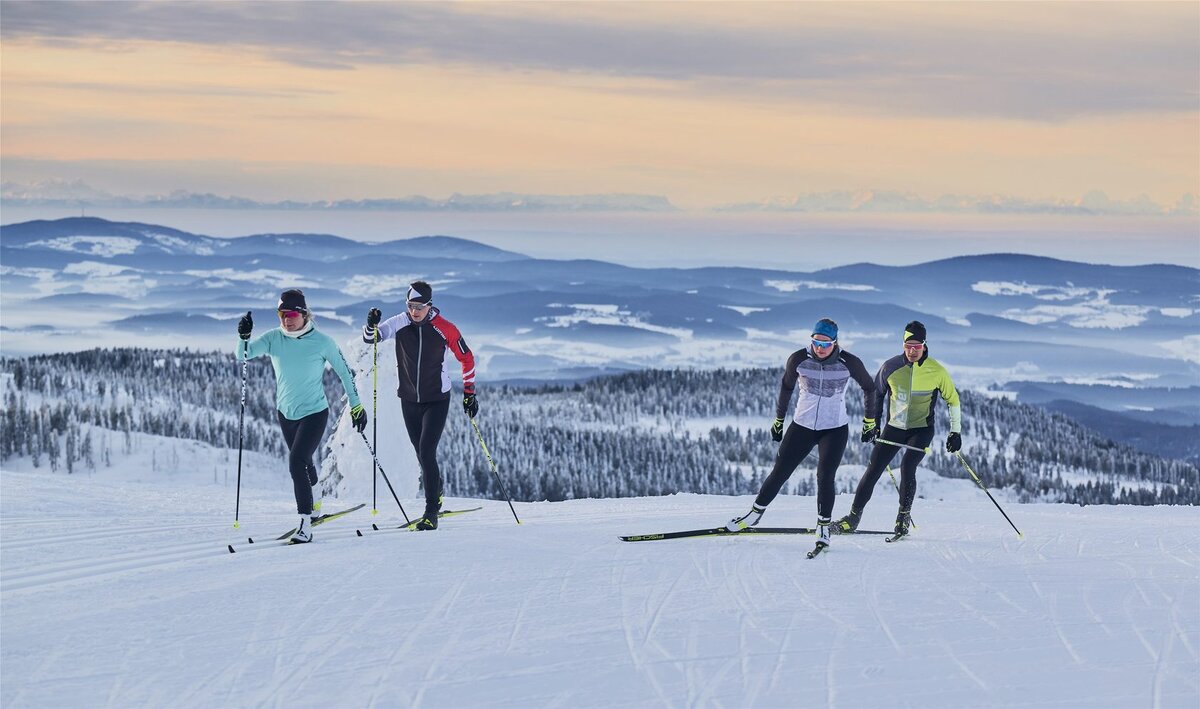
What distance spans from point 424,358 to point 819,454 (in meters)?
4.30

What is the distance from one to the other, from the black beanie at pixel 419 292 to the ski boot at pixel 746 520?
4.10 m

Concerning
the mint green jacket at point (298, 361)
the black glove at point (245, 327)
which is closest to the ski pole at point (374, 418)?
the mint green jacket at point (298, 361)

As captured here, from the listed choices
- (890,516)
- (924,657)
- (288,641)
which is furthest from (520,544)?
(890,516)

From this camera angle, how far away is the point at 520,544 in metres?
11.6

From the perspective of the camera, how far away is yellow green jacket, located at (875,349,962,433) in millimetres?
11648

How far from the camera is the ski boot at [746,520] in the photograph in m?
11.9

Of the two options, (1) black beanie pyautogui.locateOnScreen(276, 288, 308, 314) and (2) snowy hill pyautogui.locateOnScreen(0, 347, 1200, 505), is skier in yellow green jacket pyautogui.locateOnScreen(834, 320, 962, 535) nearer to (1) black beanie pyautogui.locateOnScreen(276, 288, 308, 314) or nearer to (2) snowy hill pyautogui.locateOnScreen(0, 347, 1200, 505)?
(1) black beanie pyautogui.locateOnScreen(276, 288, 308, 314)

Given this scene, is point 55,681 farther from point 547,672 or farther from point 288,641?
point 547,672

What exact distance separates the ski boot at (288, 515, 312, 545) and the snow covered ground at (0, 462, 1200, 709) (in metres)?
0.30

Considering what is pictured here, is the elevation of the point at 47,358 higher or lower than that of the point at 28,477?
lower

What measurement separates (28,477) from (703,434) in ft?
305

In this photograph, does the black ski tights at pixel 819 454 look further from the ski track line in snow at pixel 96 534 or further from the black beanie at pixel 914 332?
the ski track line in snow at pixel 96 534

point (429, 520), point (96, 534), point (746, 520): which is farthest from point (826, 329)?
point (96, 534)

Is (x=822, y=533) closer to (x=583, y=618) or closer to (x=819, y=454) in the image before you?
(x=819, y=454)
